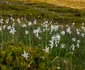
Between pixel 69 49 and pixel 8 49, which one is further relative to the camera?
pixel 69 49

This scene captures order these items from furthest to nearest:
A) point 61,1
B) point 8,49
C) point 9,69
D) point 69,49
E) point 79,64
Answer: point 61,1 → point 69,49 → point 79,64 → point 8,49 → point 9,69

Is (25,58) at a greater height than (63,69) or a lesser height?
greater

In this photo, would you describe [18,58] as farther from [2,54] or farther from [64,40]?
[64,40]

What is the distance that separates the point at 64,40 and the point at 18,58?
5191 millimetres

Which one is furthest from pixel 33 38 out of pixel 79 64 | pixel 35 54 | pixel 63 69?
pixel 35 54

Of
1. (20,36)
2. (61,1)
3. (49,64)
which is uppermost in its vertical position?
(49,64)

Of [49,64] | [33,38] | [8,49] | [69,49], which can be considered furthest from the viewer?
[33,38]

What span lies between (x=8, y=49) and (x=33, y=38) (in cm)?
476

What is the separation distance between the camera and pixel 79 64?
837 centimetres

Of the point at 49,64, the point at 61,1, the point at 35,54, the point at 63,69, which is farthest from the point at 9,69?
the point at 61,1

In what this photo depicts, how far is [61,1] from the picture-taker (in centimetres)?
11206

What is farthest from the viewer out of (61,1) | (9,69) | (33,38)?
(61,1)

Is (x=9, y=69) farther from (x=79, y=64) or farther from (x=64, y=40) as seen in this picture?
(x=64, y=40)

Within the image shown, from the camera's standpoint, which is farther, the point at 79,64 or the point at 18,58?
the point at 79,64
